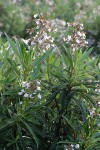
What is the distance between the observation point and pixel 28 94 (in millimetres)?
3146

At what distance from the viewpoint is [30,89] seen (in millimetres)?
3115

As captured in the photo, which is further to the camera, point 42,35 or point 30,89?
point 42,35

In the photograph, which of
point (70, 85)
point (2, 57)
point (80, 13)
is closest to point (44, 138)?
point (70, 85)

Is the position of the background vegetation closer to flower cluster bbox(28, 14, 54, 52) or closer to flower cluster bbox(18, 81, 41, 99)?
flower cluster bbox(18, 81, 41, 99)

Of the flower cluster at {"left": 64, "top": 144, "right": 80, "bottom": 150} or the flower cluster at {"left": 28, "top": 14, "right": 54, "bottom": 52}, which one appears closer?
the flower cluster at {"left": 64, "top": 144, "right": 80, "bottom": 150}

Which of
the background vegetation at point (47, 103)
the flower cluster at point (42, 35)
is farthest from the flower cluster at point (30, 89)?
the flower cluster at point (42, 35)

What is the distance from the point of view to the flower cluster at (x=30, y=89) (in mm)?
3092

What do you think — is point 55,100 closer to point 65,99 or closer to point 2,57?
point 65,99

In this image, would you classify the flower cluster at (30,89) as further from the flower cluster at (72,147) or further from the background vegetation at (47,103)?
the flower cluster at (72,147)

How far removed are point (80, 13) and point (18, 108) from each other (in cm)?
756

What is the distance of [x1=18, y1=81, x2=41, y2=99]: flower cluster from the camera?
3092 millimetres

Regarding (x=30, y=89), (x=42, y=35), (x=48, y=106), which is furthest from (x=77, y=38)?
(x=30, y=89)

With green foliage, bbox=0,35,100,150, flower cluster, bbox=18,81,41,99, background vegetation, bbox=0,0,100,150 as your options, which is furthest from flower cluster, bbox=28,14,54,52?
flower cluster, bbox=18,81,41,99

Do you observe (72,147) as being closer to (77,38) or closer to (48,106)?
(48,106)
